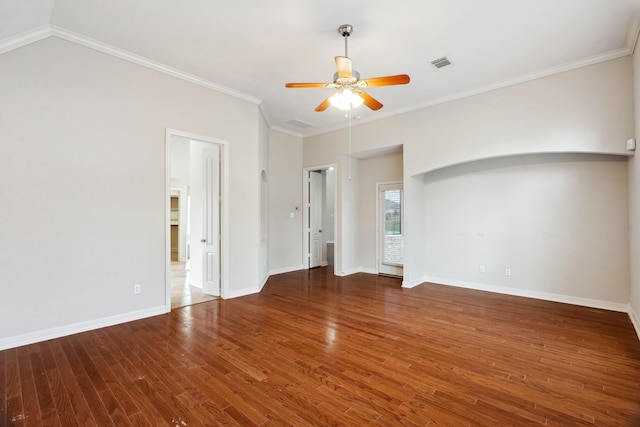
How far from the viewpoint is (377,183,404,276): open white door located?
660cm

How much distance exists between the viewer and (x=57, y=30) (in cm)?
325

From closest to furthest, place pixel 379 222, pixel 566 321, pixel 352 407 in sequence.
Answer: pixel 352 407 → pixel 566 321 → pixel 379 222

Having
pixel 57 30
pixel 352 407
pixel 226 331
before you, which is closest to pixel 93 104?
pixel 57 30

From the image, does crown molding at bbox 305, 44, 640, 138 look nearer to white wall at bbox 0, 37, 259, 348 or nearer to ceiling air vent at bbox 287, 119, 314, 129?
ceiling air vent at bbox 287, 119, 314, 129

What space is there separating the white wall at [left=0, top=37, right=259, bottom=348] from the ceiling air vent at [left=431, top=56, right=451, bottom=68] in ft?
11.5

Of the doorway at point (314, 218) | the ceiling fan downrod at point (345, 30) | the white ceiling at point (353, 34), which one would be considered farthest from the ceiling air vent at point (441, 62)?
the doorway at point (314, 218)

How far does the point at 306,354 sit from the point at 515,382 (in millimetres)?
1857

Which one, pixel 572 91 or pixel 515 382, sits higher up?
pixel 572 91

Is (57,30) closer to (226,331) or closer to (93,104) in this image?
(93,104)

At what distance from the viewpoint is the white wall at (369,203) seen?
22.4 ft

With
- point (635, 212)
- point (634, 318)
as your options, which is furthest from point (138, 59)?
point (634, 318)

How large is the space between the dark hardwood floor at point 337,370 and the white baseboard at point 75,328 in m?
0.11

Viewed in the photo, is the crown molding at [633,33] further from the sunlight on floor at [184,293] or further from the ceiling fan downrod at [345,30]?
the sunlight on floor at [184,293]

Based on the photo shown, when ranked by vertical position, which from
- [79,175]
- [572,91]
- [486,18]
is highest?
[486,18]
